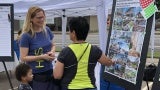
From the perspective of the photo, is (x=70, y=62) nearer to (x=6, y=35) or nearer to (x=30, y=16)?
(x=30, y=16)

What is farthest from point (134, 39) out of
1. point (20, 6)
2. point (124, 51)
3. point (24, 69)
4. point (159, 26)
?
point (159, 26)

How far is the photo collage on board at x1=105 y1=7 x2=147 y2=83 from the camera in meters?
4.21

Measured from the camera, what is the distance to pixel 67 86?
381 cm

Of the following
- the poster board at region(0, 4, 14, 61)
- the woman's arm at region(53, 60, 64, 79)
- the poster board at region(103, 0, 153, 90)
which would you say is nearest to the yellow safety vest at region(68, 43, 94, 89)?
the woman's arm at region(53, 60, 64, 79)

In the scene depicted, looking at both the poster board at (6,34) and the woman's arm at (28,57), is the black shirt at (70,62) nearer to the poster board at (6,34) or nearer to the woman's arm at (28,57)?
the woman's arm at (28,57)

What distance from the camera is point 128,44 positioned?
4406 millimetres

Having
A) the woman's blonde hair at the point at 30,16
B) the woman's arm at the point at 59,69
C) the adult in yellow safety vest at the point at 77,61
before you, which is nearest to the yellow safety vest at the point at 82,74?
the adult in yellow safety vest at the point at 77,61

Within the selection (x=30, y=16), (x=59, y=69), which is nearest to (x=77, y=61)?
(x=59, y=69)

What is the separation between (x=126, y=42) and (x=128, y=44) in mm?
56

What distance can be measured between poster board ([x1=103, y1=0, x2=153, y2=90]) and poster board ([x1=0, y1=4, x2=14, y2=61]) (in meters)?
1.49

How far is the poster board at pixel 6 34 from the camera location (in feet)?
17.8

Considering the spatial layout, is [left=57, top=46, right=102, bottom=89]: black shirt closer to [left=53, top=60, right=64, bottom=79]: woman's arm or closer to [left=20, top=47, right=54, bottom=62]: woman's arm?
[left=53, top=60, right=64, bottom=79]: woman's arm

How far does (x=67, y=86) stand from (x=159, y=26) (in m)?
39.1

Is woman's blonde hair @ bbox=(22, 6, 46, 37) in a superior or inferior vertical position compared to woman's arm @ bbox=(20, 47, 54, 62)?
superior
